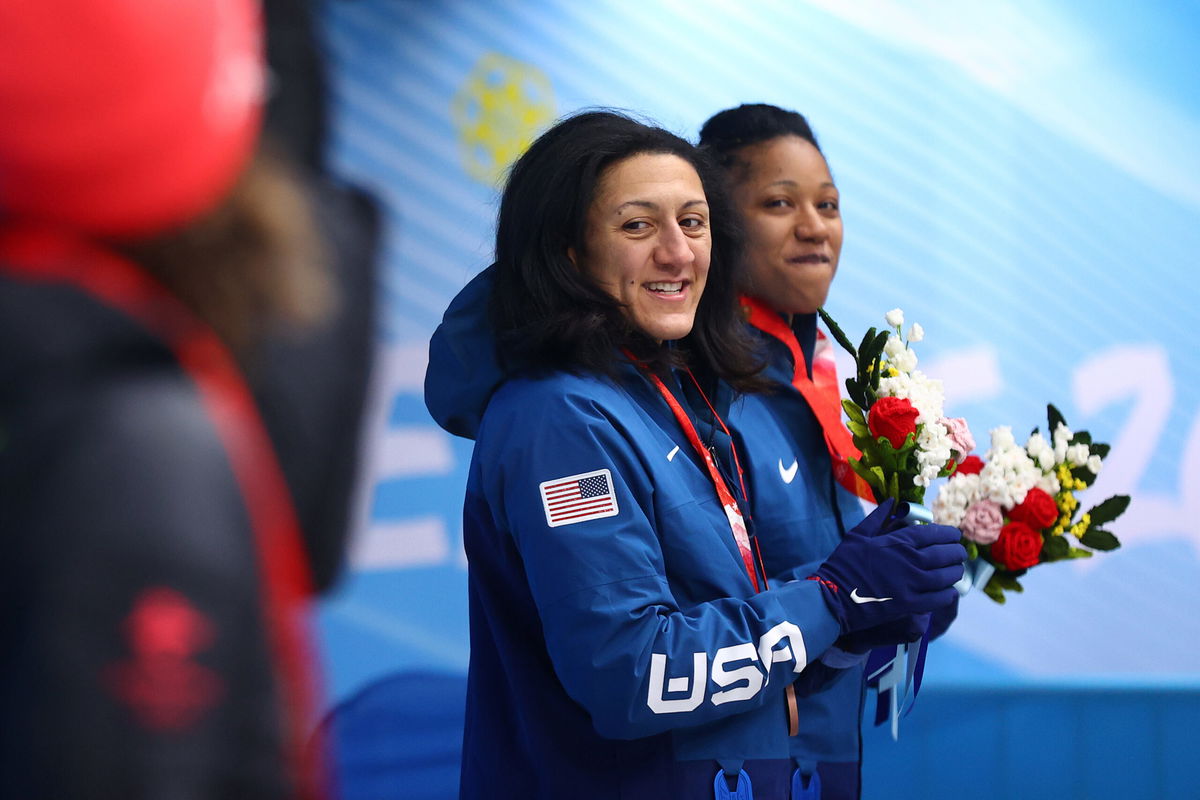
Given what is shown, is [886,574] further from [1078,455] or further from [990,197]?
[990,197]

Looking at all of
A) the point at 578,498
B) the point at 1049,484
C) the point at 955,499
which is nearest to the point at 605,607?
the point at 578,498

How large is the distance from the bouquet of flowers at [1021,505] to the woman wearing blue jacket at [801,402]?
12 cm

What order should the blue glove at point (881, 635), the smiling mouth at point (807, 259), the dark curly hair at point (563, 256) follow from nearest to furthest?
the dark curly hair at point (563, 256)
the blue glove at point (881, 635)
the smiling mouth at point (807, 259)

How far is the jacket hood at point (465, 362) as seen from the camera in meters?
1.75

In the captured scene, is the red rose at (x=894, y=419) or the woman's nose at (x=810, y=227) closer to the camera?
the red rose at (x=894, y=419)

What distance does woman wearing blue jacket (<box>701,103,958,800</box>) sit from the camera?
185 cm

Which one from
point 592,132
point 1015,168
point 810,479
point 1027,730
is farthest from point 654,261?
point 1015,168

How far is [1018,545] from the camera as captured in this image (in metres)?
2.00

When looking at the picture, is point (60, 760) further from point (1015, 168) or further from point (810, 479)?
point (1015, 168)

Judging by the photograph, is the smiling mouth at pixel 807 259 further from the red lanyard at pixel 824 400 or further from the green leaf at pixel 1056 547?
the green leaf at pixel 1056 547

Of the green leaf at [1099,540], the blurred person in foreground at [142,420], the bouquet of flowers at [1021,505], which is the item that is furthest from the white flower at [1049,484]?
the blurred person in foreground at [142,420]

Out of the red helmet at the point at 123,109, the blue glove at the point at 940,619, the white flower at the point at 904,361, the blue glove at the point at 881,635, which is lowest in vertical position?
the blue glove at the point at 940,619

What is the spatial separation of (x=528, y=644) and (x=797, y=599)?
38cm

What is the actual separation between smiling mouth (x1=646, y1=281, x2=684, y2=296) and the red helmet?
0.93 m
